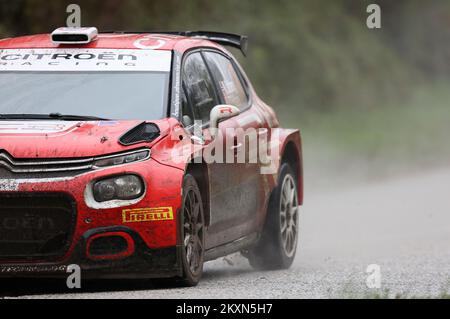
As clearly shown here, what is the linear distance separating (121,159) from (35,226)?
0.63 m

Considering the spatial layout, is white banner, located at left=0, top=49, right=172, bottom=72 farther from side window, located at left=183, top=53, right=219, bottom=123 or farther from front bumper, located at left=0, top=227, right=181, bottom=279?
front bumper, located at left=0, top=227, right=181, bottom=279

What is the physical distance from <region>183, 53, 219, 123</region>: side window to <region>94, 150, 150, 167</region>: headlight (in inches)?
43.9

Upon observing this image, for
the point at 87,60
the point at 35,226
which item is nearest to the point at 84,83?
the point at 87,60

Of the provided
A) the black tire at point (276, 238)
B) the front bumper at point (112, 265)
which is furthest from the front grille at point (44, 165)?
the black tire at point (276, 238)

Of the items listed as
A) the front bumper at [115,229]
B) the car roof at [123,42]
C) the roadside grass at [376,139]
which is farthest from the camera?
the roadside grass at [376,139]

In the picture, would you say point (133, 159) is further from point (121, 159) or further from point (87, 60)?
point (87, 60)

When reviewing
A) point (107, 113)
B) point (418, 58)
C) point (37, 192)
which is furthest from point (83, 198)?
point (418, 58)

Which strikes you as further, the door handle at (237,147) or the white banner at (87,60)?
the door handle at (237,147)

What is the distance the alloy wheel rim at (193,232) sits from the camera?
27.4 feet

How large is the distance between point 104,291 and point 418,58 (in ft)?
101

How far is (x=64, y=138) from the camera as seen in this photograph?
8070 mm

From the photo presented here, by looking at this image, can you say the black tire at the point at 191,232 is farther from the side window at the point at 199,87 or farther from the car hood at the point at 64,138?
the side window at the point at 199,87

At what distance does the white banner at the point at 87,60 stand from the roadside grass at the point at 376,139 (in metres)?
12.0

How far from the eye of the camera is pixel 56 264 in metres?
7.95
